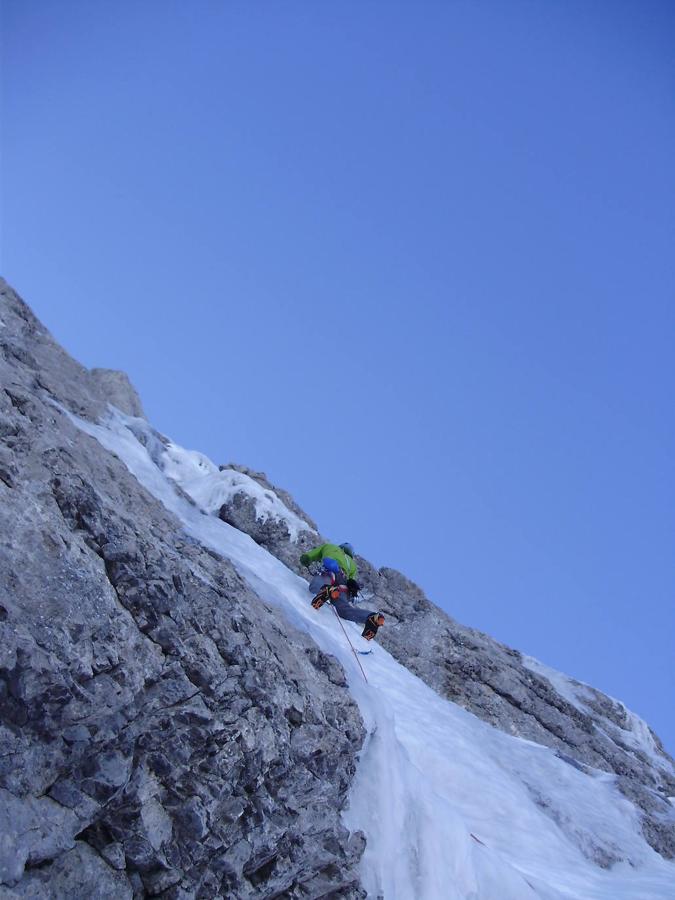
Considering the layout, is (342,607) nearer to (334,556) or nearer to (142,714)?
(334,556)

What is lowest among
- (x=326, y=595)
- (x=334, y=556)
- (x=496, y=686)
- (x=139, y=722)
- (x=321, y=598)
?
(x=139, y=722)

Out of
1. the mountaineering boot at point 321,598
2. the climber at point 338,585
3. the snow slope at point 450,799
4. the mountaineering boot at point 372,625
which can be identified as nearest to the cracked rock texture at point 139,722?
the snow slope at point 450,799

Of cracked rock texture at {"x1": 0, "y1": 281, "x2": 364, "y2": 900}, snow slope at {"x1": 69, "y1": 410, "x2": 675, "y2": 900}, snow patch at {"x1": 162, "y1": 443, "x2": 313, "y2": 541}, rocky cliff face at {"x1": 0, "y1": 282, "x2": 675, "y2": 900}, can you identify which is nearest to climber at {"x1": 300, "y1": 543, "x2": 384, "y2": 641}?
snow slope at {"x1": 69, "y1": 410, "x2": 675, "y2": 900}

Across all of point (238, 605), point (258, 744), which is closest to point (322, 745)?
point (258, 744)

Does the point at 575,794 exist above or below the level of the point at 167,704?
above

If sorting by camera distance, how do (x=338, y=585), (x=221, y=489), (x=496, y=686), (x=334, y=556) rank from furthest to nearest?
1. (x=221, y=489)
2. (x=496, y=686)
3. (x=334, y=556)
4. (x=338, y=585)

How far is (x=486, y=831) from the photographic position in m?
12.3

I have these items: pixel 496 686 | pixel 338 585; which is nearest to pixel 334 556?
pixel 338 585

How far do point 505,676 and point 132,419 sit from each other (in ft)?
40.5

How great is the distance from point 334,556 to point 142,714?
10670 mm

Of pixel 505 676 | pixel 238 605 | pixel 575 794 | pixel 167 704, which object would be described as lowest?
pixel 167 704

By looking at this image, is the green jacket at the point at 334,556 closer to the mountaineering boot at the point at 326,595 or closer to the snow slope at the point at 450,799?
the snow slope at the point at 450,799

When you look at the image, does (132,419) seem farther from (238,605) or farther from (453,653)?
(238,605)

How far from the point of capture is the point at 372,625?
16.8 meters
